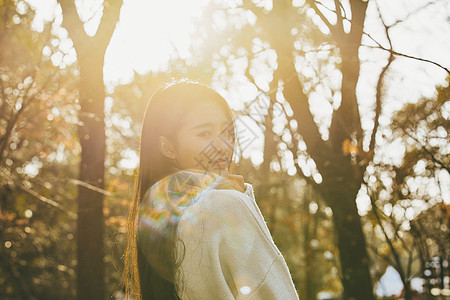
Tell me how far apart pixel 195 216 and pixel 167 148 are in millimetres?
415

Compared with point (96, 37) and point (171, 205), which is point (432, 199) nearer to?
point (96, 37)

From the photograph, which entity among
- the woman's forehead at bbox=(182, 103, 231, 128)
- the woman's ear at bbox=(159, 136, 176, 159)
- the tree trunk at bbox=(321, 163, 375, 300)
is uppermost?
the woman's forehead at bbox=(182, 103, 231, 128)

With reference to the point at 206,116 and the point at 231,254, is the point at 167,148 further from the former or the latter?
the point at 231,254

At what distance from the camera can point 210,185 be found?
1637mm

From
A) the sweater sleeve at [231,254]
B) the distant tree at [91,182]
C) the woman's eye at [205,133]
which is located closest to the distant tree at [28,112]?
the distant tree at [91,182]

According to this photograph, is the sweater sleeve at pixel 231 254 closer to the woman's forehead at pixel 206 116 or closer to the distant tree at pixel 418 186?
the woman's forehead at pixel 206 116

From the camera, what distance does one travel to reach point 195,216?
154 cm

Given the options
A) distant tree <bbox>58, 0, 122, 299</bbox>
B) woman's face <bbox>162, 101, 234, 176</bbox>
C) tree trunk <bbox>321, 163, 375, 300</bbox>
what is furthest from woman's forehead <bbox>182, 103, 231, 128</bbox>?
distant tree <bbox>58, 0, 122, 299</bbox>

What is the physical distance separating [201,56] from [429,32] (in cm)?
364

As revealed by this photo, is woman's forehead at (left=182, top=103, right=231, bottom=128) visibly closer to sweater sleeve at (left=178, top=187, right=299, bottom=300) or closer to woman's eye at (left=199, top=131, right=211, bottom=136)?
woman's eye at (left=199, top=131, right=211, bottom=136)

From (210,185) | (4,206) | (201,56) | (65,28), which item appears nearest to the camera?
(210,185)

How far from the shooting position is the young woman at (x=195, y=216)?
149 cm

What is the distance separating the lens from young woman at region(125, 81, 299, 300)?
1.49 meters

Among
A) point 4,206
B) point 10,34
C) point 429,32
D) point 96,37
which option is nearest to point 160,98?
point 429,32
